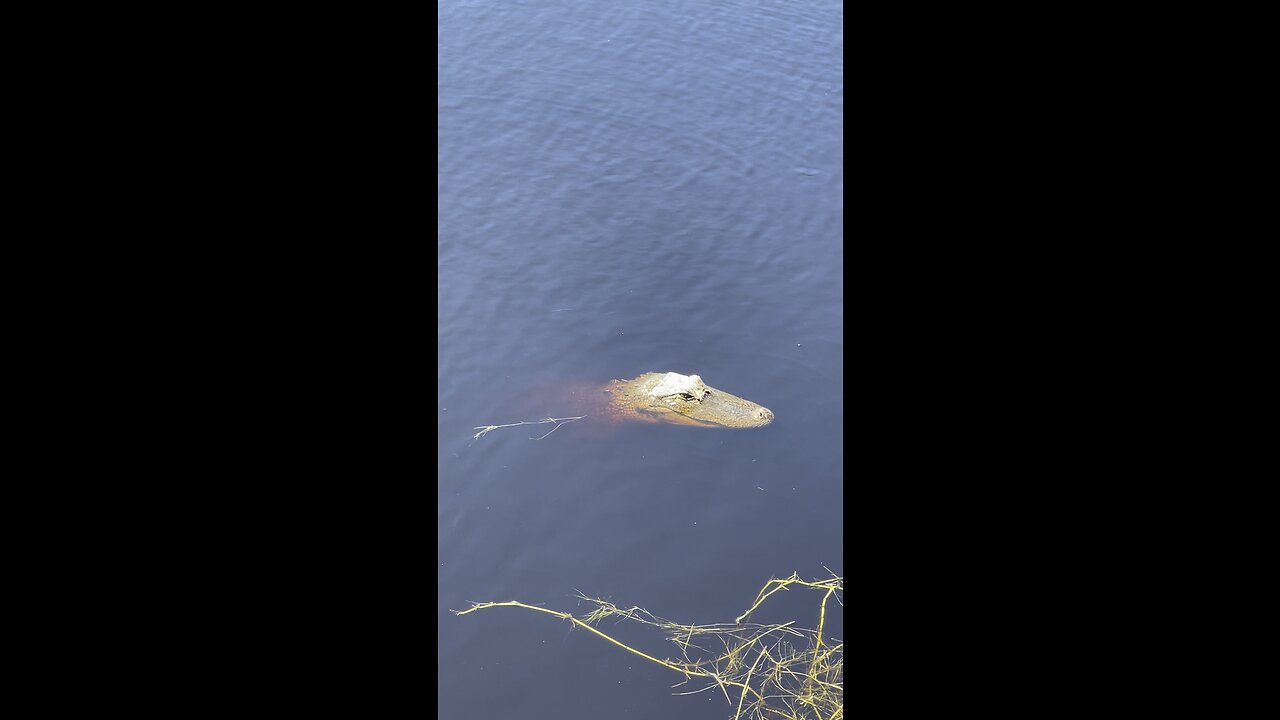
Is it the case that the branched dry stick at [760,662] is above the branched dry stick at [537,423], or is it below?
below

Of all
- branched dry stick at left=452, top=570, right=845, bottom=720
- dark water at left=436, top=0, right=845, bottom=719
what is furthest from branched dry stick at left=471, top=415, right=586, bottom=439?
branched dry stick at left=452, top=570, right=845, bottom=720

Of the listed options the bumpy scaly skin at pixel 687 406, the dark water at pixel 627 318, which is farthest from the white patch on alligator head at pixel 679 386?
the dark water at pixel 627 318

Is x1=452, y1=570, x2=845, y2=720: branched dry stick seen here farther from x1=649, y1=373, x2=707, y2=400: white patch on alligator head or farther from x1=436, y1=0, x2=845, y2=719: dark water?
x1=649, y1=373, x2=707, y2=400: white patch on alligator head

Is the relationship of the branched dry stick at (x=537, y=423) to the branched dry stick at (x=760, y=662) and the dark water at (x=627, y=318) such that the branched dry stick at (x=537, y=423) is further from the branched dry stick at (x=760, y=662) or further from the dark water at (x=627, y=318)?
the branched dry stick at (x=760, y=662)
